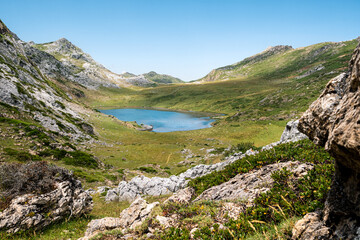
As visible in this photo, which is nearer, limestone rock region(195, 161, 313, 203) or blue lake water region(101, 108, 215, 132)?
limestone rock region(195, 161, 313, 203)

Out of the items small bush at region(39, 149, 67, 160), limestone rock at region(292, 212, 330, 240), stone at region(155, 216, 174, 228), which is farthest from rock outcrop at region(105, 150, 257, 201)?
small bush at region(39, 149, 67, 160)

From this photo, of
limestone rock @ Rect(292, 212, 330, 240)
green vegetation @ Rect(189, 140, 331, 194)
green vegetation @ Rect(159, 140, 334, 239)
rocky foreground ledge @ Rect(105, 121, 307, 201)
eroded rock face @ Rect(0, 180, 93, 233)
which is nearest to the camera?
limestone rock @ Rect(292, 212, 330, 240)

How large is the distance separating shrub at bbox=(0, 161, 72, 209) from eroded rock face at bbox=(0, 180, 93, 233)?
2.05 feet

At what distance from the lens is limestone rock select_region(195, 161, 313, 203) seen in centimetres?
903

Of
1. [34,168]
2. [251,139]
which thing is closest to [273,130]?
[251,139]

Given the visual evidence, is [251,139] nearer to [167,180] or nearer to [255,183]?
[167,180]

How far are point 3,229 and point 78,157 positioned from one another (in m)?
26.6

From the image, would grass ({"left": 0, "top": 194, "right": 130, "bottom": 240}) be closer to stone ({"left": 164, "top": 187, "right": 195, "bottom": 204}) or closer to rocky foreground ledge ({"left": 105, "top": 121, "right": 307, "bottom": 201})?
rocky foreground ledge ({"left": 105, "top": 121, "right": 307, "bottom": 201})

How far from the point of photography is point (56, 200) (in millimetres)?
12766

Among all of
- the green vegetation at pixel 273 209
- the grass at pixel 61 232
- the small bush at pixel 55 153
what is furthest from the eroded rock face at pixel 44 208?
the small bush at pixel 55 153

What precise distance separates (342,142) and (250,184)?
24.5ft

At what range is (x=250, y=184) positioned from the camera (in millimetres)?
10461

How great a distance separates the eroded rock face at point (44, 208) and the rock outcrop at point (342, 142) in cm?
1432

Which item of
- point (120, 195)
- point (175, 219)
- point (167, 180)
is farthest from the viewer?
point (167, 180)
